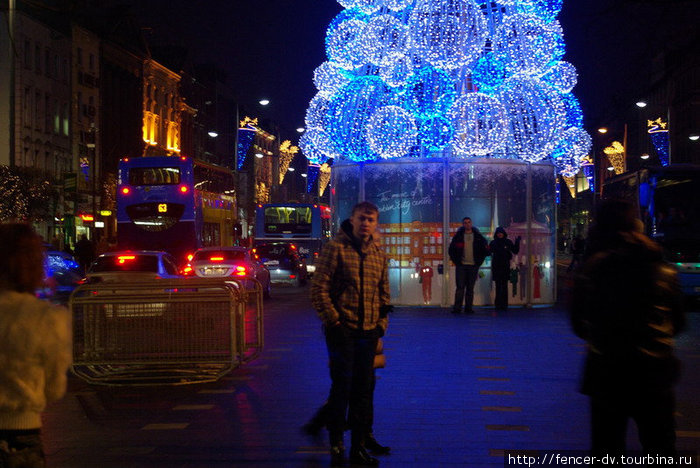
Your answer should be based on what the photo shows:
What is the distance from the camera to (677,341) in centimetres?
1558

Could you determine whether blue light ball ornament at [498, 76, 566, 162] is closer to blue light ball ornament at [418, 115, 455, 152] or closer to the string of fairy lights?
the string of fairy lights

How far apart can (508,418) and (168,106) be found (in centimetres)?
7953

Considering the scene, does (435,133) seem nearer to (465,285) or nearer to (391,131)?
(391,131)

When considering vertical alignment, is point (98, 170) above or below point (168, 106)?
below

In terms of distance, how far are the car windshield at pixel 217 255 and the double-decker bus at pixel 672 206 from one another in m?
9.98

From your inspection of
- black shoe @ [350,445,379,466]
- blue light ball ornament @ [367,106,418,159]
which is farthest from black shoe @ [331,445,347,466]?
blue light ball ornament @ [367,106,418,159]

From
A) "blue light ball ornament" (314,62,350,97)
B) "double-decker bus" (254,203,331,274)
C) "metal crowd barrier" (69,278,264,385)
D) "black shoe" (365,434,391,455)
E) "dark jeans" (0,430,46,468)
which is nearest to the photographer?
"dark jeans" (0,430,46,468)

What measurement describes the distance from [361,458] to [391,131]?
14.8 m

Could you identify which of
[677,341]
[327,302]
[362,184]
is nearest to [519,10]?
[362,184]

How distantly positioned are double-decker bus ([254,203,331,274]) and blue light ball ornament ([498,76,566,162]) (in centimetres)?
2759

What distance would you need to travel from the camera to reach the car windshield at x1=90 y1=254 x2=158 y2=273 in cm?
2061

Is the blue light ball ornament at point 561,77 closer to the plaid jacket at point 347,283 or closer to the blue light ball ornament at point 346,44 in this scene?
the blue light ball ornament at point 346,44

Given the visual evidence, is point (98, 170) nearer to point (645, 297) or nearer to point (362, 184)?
point (362, 184)

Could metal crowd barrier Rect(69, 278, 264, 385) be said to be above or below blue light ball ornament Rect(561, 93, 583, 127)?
below
